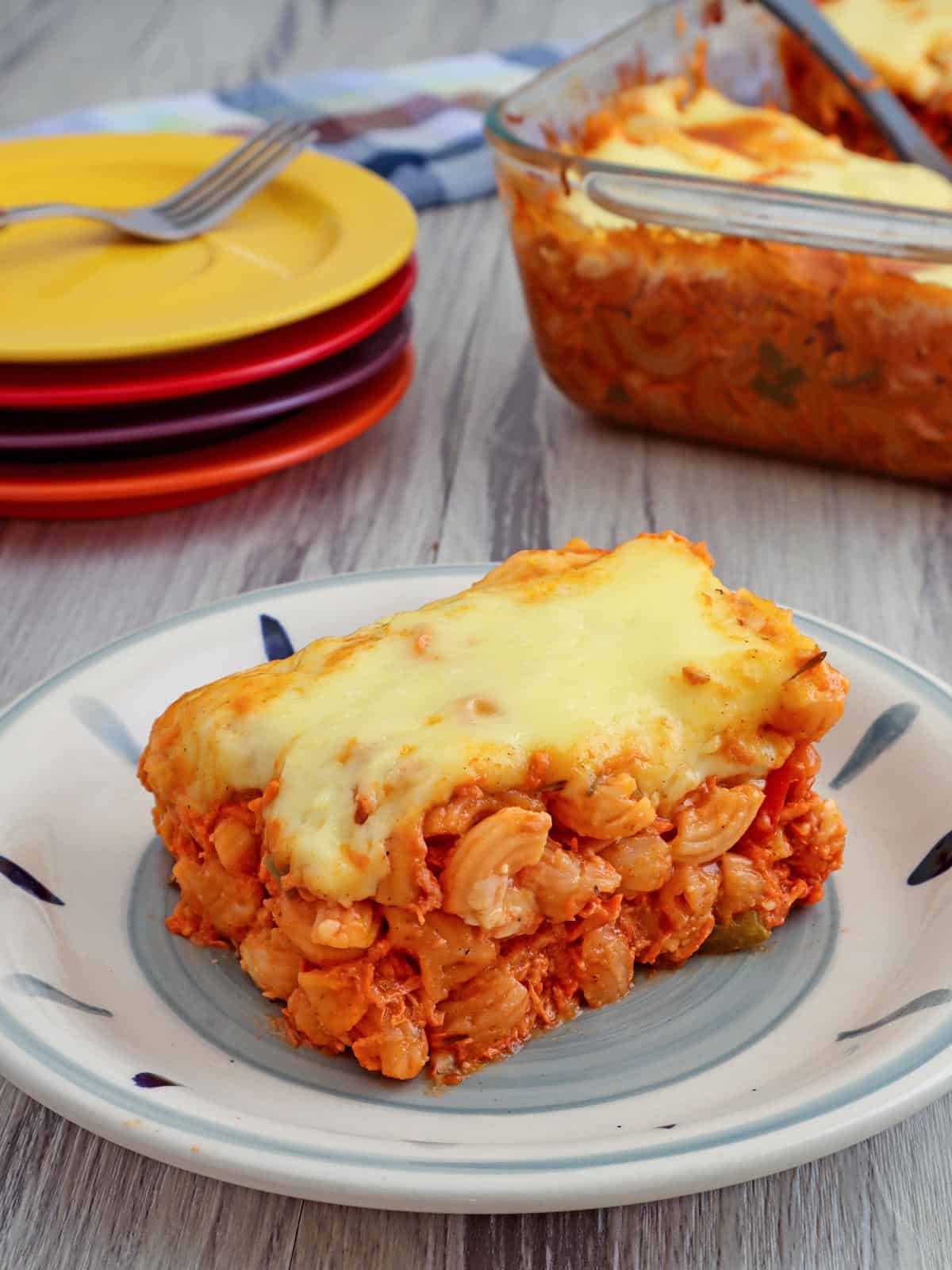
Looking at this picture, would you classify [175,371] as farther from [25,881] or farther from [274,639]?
[25,881]

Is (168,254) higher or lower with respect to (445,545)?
higher

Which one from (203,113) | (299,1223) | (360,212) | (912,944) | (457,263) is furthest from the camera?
(203,113)

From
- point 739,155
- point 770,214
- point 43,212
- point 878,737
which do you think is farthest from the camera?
point 739,155

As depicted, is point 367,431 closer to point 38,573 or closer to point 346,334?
point 346,334

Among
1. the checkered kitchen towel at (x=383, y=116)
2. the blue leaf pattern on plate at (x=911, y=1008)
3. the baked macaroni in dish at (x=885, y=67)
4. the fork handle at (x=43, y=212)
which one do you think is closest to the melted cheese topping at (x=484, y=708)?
the blue leaf pattern on plate at (x=911, y=1008)

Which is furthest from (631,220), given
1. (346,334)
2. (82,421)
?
(82,421)

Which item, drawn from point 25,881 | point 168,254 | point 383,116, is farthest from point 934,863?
point 383,116

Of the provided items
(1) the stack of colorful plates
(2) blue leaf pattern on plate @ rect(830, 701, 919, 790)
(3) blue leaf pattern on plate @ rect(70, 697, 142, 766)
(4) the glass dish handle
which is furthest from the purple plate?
(2) blue leaf pattern on plate @ rect(830, 701, 919, 790)
